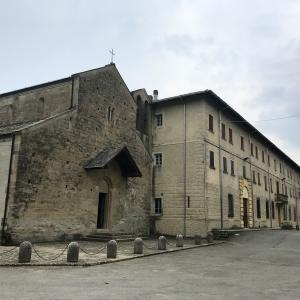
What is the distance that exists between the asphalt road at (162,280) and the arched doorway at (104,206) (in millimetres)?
9611

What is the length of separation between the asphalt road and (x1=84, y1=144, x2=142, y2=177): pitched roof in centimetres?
833

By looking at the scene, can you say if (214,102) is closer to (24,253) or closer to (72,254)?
(72,254)

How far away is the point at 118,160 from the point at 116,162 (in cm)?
26

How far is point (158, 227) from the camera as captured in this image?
2712cm

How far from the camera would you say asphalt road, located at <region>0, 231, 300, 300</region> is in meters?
7.69

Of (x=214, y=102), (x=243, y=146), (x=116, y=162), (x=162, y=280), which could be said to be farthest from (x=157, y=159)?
(x=162, y=280)

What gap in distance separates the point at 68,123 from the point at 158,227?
1113 cm

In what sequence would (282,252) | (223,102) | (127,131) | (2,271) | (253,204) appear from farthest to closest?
(253,204) → (223,102) → (127,131) → (282,252) → (2,271)

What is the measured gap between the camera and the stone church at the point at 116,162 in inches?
709

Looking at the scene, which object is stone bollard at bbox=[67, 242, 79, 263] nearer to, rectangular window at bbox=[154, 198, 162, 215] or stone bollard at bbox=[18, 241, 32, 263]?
stone bollard at bbox=[18, 241, 32, 263]

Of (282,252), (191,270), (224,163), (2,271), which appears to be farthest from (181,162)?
(2,271)

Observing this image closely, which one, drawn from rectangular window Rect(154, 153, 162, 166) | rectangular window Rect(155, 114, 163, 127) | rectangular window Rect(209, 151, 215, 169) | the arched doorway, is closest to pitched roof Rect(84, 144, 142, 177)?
the arched doorway

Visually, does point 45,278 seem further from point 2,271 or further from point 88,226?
point 88,226

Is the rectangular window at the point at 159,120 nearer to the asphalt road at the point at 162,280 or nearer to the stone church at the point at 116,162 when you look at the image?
the stone church at the point at 116,162
